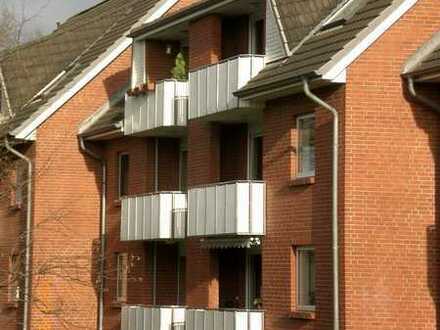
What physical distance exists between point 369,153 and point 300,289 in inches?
121

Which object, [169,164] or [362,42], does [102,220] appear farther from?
[362,42]

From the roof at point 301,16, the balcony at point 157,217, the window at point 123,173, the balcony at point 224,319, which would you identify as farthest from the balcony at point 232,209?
the window at point 123,173

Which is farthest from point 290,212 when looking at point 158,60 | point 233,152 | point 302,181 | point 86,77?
point 86,77

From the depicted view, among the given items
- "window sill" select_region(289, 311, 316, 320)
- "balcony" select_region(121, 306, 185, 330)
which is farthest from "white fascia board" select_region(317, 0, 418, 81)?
"balcony" select_region(121, 306, 185, 330)

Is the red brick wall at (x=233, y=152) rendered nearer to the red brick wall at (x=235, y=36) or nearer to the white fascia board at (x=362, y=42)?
the red brick wall at (x=235, y=36)

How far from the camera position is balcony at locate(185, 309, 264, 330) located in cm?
2641

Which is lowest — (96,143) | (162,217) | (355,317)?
(355,317)

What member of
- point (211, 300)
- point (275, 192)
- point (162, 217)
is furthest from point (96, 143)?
point (275, 192)

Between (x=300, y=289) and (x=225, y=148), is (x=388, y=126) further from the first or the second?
(x=225, y=148)

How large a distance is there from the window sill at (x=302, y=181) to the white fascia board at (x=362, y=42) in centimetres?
213

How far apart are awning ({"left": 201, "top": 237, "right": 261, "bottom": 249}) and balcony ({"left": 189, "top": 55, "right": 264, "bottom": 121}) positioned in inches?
99.6

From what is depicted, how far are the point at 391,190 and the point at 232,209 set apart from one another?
3.93 m

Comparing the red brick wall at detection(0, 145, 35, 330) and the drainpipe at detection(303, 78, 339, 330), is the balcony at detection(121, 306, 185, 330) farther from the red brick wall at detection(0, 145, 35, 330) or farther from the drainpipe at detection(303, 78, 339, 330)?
the drainpipe at detection(303, 78, 339, 330)

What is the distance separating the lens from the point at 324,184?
973 inches
